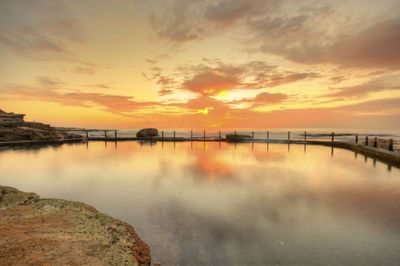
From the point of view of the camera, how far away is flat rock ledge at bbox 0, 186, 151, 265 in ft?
12.9

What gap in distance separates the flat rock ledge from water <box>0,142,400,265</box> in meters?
0.86

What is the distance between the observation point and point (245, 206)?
8.58 metres

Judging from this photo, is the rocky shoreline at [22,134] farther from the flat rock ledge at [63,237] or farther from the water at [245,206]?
the flat rock ledge at [63,237]

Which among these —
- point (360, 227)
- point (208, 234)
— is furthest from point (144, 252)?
point (360, 227)

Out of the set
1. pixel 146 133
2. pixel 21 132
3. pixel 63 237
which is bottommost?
pixel 63 237

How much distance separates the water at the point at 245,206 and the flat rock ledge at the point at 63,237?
86 centimetres

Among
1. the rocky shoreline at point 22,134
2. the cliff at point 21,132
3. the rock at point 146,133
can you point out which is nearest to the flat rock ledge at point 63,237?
the rocky shoreline at point 22,134

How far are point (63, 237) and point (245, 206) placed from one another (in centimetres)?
590

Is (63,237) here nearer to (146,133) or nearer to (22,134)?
(22,134)

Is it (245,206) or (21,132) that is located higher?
(21,132)

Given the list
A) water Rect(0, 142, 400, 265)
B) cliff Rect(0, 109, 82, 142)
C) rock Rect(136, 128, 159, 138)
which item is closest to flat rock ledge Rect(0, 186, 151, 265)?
water Rect(0, 142, 400, 265)

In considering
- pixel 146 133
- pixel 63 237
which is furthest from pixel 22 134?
pixel 63 237

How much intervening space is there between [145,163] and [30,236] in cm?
1300

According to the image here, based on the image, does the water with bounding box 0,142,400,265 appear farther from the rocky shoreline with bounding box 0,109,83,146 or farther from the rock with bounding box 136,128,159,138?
the rock with bounding box 136,128,159,138
